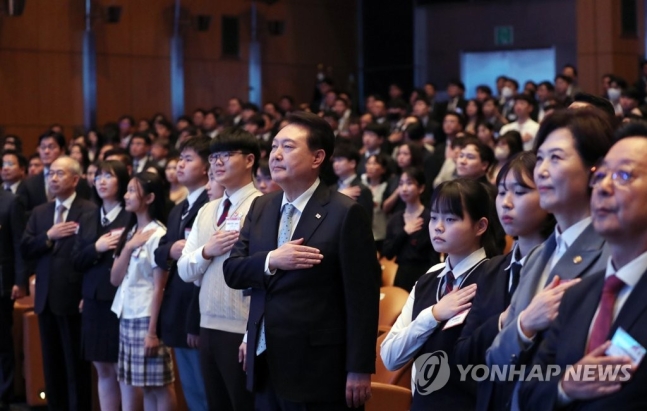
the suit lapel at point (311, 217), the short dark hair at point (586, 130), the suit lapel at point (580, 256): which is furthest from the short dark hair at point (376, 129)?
the suit lapel at point (580, 256)

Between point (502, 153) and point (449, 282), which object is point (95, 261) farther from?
point (502, 153)

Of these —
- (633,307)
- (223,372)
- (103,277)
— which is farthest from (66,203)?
(633,307)

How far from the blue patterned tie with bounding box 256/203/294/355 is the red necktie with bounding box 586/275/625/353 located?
5.16 ft

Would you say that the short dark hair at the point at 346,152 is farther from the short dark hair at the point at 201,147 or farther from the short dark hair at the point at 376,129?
the short dark hair at the point at 201,147

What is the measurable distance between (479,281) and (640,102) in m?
6.95

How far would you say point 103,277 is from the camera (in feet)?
15.6

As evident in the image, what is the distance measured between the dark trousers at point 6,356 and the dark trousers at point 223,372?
2.24m

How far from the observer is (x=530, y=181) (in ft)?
8.28

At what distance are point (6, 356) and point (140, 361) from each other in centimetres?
156

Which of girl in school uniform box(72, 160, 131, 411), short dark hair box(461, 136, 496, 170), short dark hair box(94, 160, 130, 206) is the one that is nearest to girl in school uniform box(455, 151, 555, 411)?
girl in school uniform box(72, 160, 131, 411)

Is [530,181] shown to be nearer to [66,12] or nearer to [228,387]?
[228,387]

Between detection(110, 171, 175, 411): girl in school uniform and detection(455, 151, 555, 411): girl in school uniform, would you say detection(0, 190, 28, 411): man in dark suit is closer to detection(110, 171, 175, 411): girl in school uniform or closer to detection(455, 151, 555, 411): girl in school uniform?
detection(110, 171, 175, 411): girl in school uniform

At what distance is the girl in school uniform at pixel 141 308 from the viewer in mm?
4457

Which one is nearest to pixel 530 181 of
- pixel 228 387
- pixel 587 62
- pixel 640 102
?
pixel 228 387
